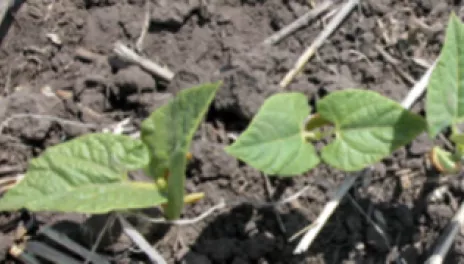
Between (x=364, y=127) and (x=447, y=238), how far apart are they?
376 mm

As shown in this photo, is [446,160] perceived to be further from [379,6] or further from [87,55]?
[87,55]

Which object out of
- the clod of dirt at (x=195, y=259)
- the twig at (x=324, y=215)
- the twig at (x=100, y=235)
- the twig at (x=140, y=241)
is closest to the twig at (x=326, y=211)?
the twig at (x=324, y=215)

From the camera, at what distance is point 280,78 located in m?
1.79

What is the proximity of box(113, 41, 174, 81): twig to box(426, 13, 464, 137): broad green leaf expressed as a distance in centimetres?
68

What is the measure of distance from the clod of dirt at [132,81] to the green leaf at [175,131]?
0.23 m

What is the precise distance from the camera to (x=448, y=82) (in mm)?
1454

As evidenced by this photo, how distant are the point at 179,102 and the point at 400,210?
2.09 feet

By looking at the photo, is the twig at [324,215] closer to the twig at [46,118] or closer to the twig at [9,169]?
the twig at [46,118]

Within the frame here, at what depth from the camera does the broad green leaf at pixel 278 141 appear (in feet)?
4.67

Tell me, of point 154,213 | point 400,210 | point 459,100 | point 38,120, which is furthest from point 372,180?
point 38,120

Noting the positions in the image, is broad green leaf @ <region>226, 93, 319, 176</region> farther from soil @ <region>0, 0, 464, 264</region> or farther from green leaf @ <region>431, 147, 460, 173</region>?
green leaf @ <region>431, 147, 460, 173</region>

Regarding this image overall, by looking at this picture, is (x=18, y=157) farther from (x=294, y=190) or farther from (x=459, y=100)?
(x=459, y=100)

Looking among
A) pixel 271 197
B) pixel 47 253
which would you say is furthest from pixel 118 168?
pixel 271 197

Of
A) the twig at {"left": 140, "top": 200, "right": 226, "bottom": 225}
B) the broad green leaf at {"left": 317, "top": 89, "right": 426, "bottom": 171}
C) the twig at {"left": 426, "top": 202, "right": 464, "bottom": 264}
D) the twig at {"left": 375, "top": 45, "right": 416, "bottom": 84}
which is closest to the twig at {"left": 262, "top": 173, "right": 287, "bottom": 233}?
the twig at {"left": 140, "top": 200, "right": 226, "bottom": 225}
